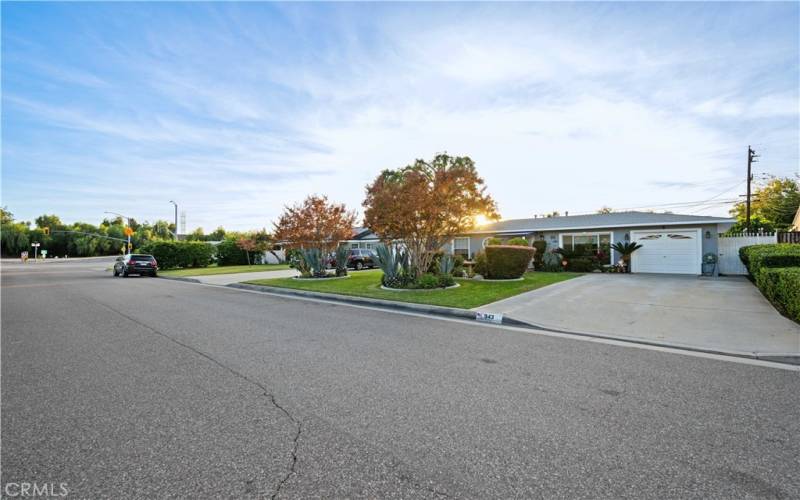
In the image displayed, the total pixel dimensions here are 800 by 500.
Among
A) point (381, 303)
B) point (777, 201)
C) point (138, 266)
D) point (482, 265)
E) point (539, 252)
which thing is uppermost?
point (777, 201)

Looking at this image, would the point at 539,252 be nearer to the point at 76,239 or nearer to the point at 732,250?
the point at 732,250

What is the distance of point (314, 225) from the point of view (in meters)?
18.5

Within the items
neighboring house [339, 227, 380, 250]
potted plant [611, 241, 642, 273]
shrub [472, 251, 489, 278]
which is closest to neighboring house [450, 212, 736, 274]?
potted plant [611, 241, 642, 273]

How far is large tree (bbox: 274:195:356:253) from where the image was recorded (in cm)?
1839

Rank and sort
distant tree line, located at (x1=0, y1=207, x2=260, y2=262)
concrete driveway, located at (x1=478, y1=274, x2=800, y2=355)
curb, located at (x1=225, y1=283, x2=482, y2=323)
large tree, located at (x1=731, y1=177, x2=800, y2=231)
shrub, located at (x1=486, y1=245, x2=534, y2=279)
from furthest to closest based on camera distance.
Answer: distant tree line, located at (x1=0, y1=207, x2=260, y2=262) → large tree, located at (x1=731, y1=177, x2=800, y2=231) → shrub, located at (x1=486, y1=245, x2=534, y2=279) → curb, located at (x1=225, y1=283, x2=482, y2=323) → concrete driveway, located at (x1=478, y1=274, x2=800, y2=355)

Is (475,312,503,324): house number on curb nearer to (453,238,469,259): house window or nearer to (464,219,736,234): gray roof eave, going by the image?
(464,219,736,234): gray roof eave

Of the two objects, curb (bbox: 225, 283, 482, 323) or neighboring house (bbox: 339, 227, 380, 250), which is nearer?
curb (bbox: 225, 283, 482, 323)

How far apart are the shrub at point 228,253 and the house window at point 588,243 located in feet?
101

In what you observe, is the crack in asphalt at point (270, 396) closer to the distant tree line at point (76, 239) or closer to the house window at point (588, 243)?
the house window at point (588, 243)

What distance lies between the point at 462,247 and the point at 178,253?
2436cm

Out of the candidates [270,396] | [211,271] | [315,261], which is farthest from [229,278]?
[270,396]

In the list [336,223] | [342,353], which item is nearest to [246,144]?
[336,223]

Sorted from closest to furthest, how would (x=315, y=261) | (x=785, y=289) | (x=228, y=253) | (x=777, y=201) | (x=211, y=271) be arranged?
1. (x=785, y=289)
2. (x=315, y=261)
3. (x=211, y=271)
4. (x=777, y=201)
5. (x=228, y=253)

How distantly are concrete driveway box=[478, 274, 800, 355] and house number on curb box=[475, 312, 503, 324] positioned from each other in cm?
27
